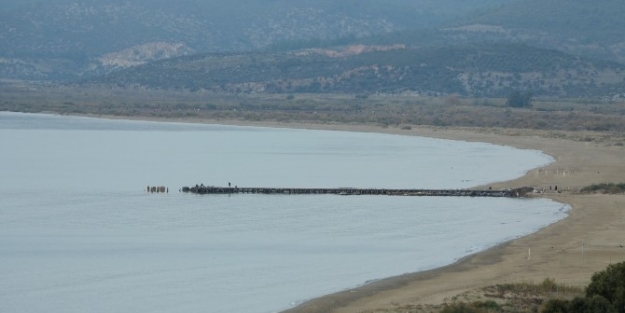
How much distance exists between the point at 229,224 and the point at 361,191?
10.7 metres

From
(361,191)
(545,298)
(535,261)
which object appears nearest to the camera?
(545,298)

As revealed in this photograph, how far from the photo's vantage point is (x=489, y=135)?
3556 inches

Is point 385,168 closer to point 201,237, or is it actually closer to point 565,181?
point 565,181

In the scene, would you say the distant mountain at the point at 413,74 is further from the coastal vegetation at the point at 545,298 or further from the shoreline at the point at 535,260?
the coastal vegetation at the point at 545,298

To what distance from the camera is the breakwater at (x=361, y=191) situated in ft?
162

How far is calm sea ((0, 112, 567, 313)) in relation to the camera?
96.6 ft

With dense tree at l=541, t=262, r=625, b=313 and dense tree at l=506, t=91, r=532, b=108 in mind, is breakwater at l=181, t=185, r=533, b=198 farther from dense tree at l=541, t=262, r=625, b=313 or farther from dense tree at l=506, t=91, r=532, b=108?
dense tree at l=506, t=91, r=532, b=108

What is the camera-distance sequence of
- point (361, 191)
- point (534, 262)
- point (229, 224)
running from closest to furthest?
point (534, 262), point (229, 224), point (361, 191)

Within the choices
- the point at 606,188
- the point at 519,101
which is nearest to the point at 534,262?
the point at 606,188

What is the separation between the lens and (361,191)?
168 ft

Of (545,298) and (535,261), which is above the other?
(545,298)

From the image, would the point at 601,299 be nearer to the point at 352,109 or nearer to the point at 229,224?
the point at 229,224

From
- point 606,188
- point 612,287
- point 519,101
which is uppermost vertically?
point 519,101

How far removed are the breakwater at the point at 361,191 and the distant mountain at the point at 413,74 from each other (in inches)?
3961
